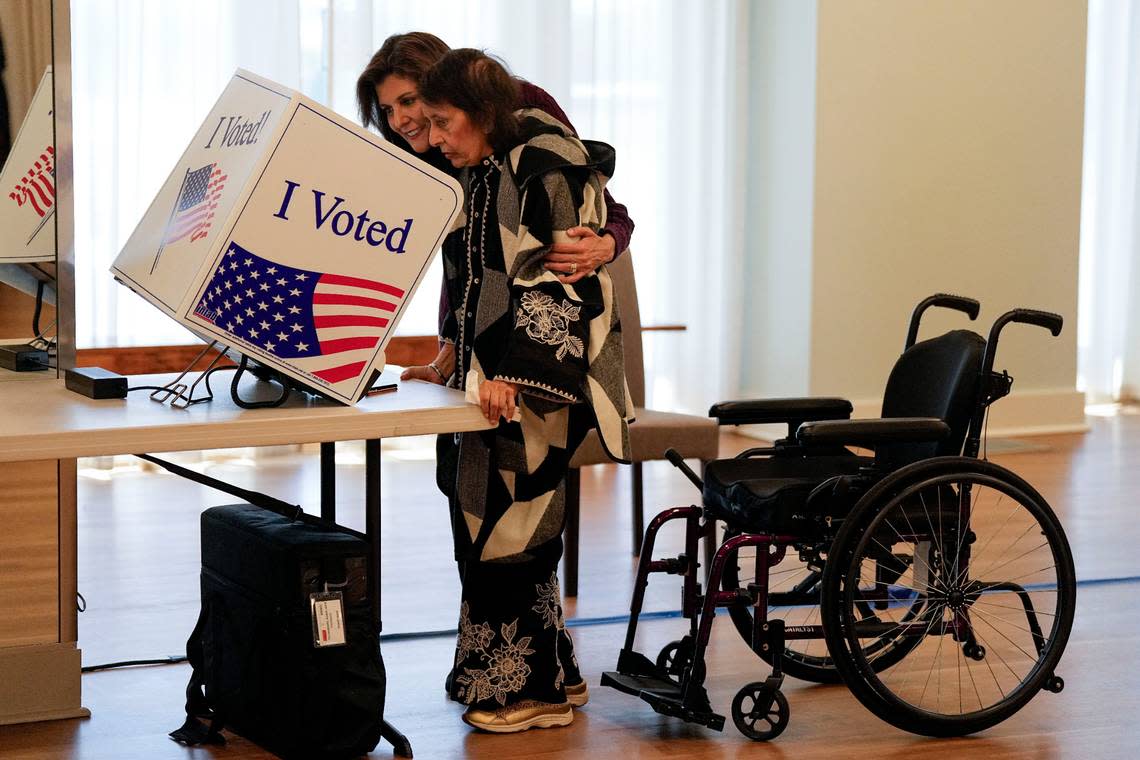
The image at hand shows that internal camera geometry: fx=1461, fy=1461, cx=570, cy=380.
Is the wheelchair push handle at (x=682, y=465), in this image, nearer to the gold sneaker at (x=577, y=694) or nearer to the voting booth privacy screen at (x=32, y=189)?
the gold sneaker at (x=577, y=694)

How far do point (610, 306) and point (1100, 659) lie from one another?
1.25 m

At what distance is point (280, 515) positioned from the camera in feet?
7.61

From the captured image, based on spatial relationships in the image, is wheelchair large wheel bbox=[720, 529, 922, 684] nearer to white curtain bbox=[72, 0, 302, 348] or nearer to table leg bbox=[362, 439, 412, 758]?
table leg bbox=[362, 439, 412, 758]

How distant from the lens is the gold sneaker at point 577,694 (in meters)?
2.47

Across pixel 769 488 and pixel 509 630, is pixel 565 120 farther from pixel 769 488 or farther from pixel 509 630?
pixel 509 630

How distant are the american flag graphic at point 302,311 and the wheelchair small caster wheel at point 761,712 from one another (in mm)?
805

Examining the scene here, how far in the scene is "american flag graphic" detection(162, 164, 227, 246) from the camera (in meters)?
1.99

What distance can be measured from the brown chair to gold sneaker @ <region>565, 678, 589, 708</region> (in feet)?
2.07

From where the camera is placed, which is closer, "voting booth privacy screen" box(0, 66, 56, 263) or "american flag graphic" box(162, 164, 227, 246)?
"american flag graphic" box(162, 164, 227, 246)

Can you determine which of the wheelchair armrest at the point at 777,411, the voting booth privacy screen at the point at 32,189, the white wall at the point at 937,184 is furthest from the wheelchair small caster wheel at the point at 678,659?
the white wall at the point at 937,184

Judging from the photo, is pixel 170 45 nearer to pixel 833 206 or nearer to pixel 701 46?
pixel 701 46

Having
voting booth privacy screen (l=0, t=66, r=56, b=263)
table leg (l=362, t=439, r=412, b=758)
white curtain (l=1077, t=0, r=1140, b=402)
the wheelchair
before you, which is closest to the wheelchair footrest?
the wheelchair

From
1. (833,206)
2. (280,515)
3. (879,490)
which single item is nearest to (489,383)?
(280,515)

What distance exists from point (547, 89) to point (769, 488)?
3.28 m
